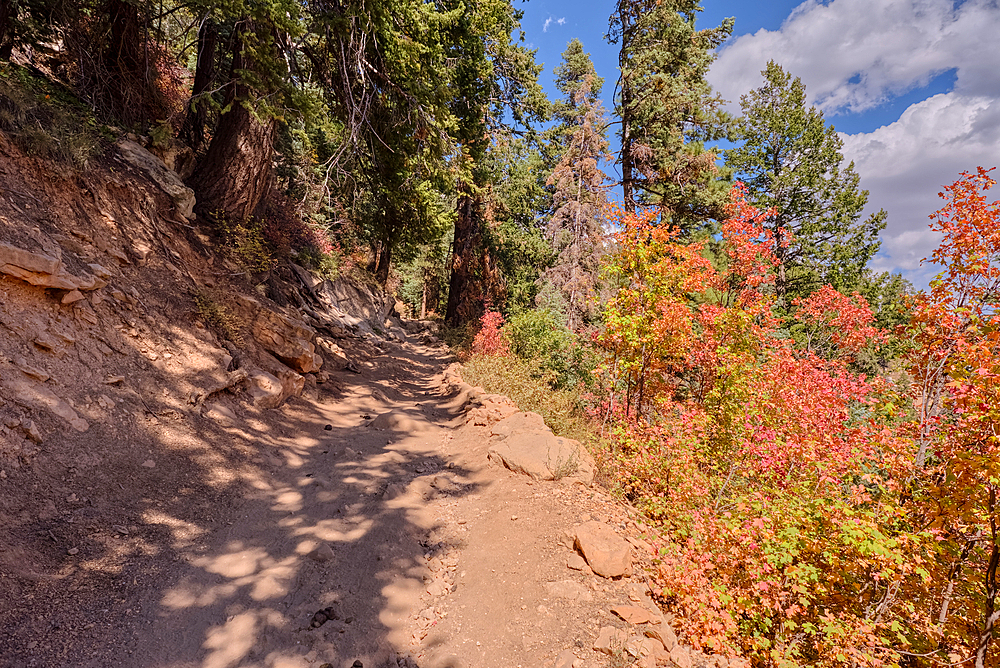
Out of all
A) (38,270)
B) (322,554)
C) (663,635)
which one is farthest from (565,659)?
(38,270)

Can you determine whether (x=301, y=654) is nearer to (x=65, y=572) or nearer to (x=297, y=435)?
(x=65, y=572)

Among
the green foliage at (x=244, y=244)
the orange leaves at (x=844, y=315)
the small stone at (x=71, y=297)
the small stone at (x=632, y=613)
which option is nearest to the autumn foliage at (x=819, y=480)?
the small stone at (x=632, y=613)

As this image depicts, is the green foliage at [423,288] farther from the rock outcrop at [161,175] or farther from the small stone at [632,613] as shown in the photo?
the small stone at [632,613]

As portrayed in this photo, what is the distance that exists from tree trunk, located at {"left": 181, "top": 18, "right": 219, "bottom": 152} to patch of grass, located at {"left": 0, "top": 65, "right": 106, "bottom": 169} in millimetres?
2084

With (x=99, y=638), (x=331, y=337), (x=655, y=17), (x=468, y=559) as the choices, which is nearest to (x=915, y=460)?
(x=468, y=559)

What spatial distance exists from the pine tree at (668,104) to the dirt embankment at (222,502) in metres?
11.0

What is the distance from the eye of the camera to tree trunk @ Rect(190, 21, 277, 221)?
8.35m

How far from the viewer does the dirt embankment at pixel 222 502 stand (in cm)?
308

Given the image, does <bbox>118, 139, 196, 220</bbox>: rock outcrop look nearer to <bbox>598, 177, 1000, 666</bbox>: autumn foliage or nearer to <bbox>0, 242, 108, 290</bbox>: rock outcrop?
<bbox>0, 242, 108, 290</bbox>: rock outcrop

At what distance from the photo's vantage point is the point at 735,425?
6020 millimetres

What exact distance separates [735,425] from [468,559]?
173 inches

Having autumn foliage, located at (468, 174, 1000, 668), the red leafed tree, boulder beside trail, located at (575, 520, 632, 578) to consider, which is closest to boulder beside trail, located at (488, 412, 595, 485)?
autumn foliage, located at (468, 174, 1000, 668)

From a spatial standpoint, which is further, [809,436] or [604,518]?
[809,436]

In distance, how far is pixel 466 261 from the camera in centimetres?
1639
